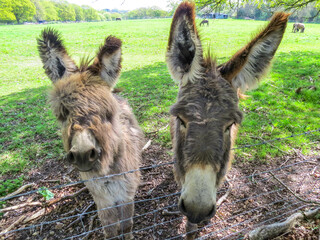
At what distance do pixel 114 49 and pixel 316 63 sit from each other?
12351 millimetres

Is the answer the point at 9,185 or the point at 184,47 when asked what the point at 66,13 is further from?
the point at 184,47

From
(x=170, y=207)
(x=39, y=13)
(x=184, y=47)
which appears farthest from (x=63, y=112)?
(x=39, y=13)

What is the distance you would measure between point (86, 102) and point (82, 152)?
68 centimetres

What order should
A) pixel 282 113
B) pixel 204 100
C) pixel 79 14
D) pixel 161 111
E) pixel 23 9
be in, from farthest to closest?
pixel 79 14 < pixel 23 9 < pixel 161 111 < pixel 282 113 < pixel 204 100

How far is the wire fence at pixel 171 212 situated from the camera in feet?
10.2

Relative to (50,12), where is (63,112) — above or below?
below

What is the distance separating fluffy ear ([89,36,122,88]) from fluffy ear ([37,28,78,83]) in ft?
Answer: 1.50

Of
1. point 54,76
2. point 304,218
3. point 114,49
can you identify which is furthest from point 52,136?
point 304,218

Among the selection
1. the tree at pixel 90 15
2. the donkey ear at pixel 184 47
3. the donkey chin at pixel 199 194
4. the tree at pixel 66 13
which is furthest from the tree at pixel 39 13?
the donkey chin at pixel 199 194

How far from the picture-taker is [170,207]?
362cm

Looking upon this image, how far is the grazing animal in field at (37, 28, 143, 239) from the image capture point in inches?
83.2

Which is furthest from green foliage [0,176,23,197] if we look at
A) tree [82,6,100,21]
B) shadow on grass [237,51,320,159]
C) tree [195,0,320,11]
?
tree [82,6,100,21]

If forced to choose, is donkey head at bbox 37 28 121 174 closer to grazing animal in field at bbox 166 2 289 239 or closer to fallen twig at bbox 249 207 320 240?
grazing animal in field at bbox 166 2 289 239

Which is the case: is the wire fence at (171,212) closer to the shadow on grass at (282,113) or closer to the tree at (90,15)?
the shadow on grass at (282,113)
